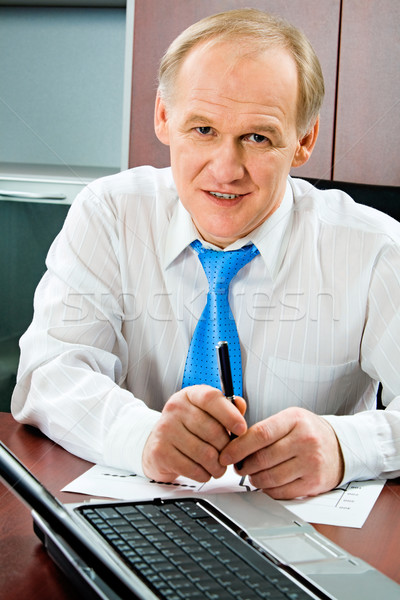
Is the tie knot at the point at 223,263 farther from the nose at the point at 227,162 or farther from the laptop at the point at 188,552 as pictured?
the laptop at the point at 188,552

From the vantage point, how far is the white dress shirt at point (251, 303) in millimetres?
1316

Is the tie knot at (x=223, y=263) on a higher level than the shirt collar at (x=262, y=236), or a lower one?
lower

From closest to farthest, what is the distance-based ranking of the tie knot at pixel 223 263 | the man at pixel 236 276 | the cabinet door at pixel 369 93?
the man at pixel 236 276 < the tie knot at pixel 223 263 < the cabinet door at pixel 369 93

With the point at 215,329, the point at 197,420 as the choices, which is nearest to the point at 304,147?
the point at 215,329

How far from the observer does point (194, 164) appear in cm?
127

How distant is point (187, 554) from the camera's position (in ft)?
2.17

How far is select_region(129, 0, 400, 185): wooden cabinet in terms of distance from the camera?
213cm

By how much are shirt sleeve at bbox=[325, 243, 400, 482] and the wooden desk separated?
0.14 feet

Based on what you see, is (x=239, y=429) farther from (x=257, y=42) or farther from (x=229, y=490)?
(x=257, y=42)

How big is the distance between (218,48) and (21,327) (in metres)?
1.75

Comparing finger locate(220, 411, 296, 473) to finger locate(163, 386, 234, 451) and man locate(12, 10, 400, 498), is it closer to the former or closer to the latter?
finger locate(163, 386, 234, 451)

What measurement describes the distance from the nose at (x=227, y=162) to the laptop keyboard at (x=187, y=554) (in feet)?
2.07

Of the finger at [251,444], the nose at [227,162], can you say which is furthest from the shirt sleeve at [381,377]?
the nose at [227,162]

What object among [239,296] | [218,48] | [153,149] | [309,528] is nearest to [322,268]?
[239,296]
